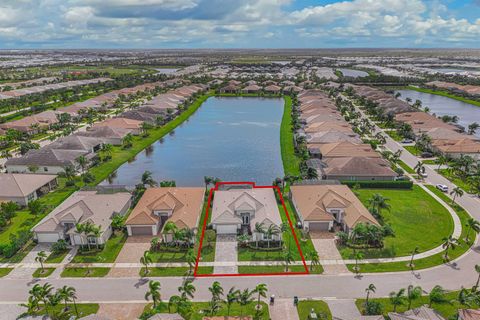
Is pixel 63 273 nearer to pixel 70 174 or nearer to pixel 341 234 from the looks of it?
pixel 70 174

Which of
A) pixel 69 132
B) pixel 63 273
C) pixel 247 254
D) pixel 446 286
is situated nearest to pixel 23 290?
pixel 63 273

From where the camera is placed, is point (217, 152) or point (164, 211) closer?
point (164, 211)

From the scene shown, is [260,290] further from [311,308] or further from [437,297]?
[437,297]

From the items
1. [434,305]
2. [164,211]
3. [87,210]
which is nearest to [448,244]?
[434,305]

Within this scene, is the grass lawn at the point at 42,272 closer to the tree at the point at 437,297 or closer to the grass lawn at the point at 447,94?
the tree at the point at 437,297

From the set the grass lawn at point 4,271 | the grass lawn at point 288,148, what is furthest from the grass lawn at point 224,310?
the grass lawn at point 288,148
